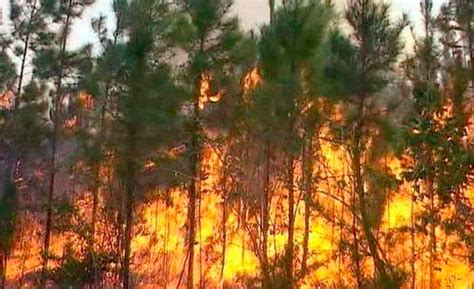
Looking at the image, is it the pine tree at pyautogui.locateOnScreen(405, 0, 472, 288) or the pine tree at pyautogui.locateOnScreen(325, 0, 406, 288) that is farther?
the pine tree at pyautogui.locateOnScreen(325, 0, 406, 288)

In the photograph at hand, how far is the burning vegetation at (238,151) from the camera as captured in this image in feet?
18.5

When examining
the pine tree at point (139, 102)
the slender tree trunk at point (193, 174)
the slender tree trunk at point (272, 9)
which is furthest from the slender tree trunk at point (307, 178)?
the pine tree at point (139, 102)

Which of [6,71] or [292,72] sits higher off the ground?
→ [6,71]

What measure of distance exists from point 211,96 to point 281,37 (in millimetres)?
2249

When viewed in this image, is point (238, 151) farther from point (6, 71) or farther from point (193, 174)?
point (6, 71)

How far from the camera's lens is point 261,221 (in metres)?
6.51

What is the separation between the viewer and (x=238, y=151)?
8148 millimetres

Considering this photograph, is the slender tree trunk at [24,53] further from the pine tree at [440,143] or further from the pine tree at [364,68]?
the pine tree at [440,143]

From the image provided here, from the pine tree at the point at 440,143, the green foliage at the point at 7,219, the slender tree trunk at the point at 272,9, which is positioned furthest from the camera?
the green foliage at the point at 7,219

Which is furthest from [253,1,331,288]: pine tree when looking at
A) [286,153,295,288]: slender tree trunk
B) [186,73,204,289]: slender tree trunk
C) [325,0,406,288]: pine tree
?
[186,73,204,289]: slender tree trunk

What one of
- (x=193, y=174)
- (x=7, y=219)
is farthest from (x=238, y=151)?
(x=7, y=219)

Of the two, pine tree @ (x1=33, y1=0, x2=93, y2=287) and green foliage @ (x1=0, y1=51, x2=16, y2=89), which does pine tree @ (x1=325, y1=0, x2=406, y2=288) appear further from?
green foliage @ (x1=0, y1=51, x2=16, y2=89)

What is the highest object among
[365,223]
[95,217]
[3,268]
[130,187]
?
[130,187]

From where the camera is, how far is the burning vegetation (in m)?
5.63
